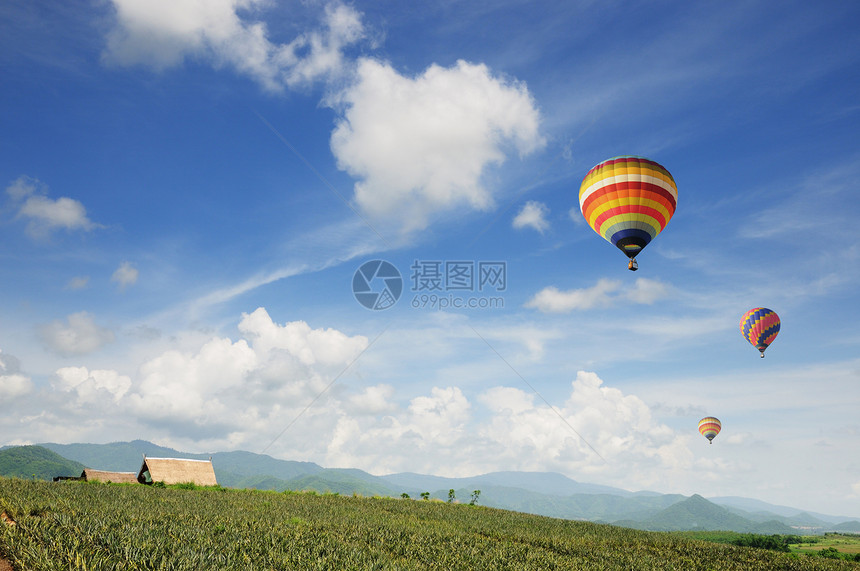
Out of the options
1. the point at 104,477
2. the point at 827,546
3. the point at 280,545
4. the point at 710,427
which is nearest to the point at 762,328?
the point at 710,427

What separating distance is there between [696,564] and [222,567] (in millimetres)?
20934

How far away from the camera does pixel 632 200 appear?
29.4 meters

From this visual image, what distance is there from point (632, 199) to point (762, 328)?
43814 mm

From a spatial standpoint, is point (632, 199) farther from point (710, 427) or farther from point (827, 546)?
point (827, 546)

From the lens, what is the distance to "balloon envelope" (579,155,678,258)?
29.4m

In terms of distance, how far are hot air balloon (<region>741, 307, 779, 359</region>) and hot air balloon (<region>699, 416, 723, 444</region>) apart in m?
36.8

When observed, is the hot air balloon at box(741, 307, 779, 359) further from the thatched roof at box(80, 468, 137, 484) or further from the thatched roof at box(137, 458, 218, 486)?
the thatched roof at box(80, 468, 137, 484)

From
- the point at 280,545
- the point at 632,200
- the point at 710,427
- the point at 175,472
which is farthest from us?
the point at 710,427

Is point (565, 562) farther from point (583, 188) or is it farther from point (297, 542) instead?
point (583, 188)

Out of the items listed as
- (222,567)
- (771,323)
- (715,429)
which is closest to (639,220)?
(222,567)

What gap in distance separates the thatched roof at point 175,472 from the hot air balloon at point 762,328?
220 ft

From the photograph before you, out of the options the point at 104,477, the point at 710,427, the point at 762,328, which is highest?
the point at 762,328

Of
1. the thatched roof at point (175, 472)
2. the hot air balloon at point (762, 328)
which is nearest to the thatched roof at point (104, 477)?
the thatched roof at point (175, 472)

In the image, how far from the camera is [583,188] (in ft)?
107
